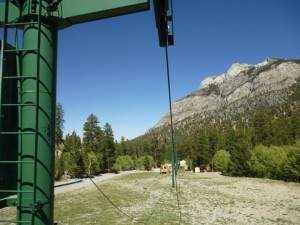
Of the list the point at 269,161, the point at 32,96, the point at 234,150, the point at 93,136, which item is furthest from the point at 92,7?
the point at 93,136

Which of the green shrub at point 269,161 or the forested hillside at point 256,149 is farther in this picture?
the green shrub at point 269,161

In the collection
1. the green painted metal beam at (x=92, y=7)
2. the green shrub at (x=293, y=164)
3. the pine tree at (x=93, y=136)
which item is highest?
the pine tree at (x=93, y=136)

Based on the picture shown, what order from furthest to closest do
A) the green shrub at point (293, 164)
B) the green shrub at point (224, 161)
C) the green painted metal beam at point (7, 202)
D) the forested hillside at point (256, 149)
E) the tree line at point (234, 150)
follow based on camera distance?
the green shrub at point (224, 161)
the tree line at point (234, 150)
the forested hillside at point (256, 149)
the green shrub at point (293, 164)
the green painted metal beam at point (7, 202)

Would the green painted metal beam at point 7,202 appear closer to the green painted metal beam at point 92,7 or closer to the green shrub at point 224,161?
the green painted metal beam at point 92,7

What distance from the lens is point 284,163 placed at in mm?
52875

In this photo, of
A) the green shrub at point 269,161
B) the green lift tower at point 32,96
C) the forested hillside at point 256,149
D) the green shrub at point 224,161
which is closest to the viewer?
the green lift tower at point 32,96

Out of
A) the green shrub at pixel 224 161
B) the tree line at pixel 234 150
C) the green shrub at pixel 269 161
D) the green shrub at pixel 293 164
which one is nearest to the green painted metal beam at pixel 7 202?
the tree line at pixel 234 150

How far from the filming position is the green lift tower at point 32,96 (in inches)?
175

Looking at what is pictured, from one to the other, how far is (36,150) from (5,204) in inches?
43.0

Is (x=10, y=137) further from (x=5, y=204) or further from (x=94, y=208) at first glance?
(x=94, y=208)

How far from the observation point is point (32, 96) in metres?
4.60

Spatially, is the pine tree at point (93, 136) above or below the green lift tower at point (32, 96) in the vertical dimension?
above

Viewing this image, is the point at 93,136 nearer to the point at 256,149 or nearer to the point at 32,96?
the point at 256,149

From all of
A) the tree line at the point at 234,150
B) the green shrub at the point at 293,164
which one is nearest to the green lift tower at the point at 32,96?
the tree line at the point at 234,150
